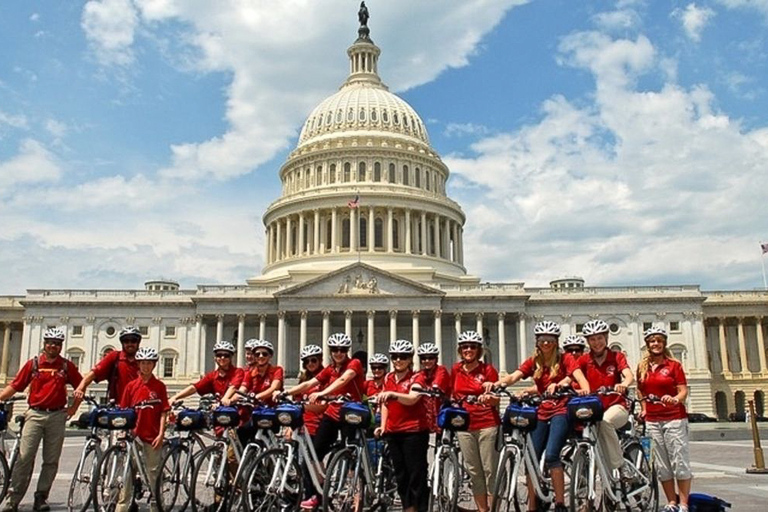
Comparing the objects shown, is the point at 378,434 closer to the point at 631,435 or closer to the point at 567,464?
the point at 567,464

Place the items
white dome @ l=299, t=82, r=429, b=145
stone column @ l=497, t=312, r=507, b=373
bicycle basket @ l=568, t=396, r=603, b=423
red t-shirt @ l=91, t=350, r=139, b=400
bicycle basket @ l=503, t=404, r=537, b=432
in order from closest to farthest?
bicycle basket @ l=568, t=396, r=603, b=423
bicycle basket @ l=503, t=404, r=537, b=432
red t-shirt @ l=91, t=350, r=139, b=400
stone column @ l=497, t=312, r=507, b=373
white dome @ l=299, t=82, r=429, b=145

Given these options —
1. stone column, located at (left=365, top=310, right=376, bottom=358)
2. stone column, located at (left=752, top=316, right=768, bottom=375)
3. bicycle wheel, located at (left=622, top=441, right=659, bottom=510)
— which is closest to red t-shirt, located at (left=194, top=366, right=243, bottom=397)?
bicycle wheel, located at (left=622, top=441, right=659, bottom=510)

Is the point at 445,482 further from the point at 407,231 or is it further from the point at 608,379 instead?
the point at 407,231

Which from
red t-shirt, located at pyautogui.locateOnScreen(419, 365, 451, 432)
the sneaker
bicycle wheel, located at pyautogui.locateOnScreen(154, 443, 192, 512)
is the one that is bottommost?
the sneaker

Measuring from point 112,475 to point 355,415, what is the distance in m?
3.99

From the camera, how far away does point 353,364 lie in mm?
12227

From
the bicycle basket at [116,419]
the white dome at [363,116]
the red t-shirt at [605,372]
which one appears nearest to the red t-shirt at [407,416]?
the red t-shirt at [605,372]

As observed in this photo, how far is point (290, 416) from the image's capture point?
11.4 m

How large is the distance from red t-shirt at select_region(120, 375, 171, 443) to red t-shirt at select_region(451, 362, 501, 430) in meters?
4.84

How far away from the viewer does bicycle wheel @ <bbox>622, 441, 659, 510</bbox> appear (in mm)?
12000

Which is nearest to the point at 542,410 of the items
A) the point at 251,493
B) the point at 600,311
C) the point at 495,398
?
the point at 495,398

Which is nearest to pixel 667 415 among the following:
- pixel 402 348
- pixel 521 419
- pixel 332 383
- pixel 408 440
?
pixel 521 419

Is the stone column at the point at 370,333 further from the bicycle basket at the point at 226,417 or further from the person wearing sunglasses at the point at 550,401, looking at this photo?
the bicycle basket at the point at 226,417

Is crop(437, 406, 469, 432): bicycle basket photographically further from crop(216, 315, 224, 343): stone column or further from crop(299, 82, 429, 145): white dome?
crop(299, 82, 429, 145): white dome
